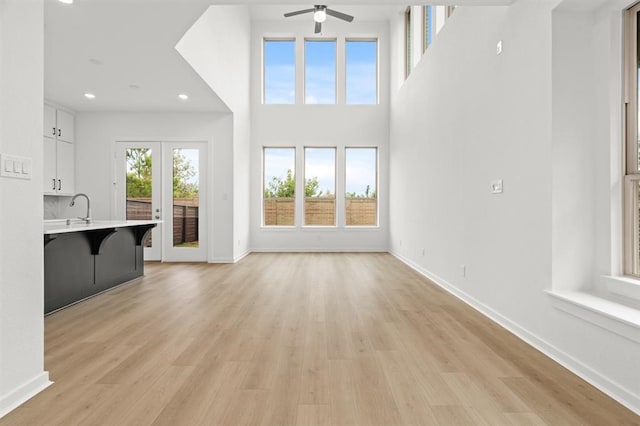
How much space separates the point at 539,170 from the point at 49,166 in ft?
22.8

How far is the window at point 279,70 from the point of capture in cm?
841

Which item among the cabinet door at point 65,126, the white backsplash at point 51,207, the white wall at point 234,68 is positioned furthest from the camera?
the cabinet door at point 65,126

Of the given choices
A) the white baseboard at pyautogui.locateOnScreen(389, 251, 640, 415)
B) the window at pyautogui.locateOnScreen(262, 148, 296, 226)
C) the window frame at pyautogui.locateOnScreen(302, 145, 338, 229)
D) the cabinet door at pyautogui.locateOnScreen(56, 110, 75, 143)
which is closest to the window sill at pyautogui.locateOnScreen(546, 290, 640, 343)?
the white baseboard at pyautogui.locateOnScreen(389, 251, 640, 415)

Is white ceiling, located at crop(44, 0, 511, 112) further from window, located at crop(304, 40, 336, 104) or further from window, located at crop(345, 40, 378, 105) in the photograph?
window, located at crop(345, 40, 378, 105)

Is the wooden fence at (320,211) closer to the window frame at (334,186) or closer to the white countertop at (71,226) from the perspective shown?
the window frame at (334,186)

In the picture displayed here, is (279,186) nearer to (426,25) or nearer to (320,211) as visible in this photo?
(320,211)

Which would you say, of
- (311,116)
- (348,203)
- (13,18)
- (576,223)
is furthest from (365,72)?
(13,18)

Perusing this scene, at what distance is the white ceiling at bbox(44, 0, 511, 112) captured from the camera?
3.12 meters

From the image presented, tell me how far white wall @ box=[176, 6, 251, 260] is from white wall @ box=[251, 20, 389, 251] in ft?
1.24

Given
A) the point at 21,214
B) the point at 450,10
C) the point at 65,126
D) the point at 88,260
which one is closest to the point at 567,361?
the point at 21,214

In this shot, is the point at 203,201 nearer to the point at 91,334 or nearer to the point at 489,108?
the point at 91,334

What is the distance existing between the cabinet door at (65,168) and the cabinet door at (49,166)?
0.27 feet

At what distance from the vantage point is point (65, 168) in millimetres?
6223

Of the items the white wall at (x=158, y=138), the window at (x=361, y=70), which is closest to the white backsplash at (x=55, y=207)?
the white wall at (x=158, y=138)
